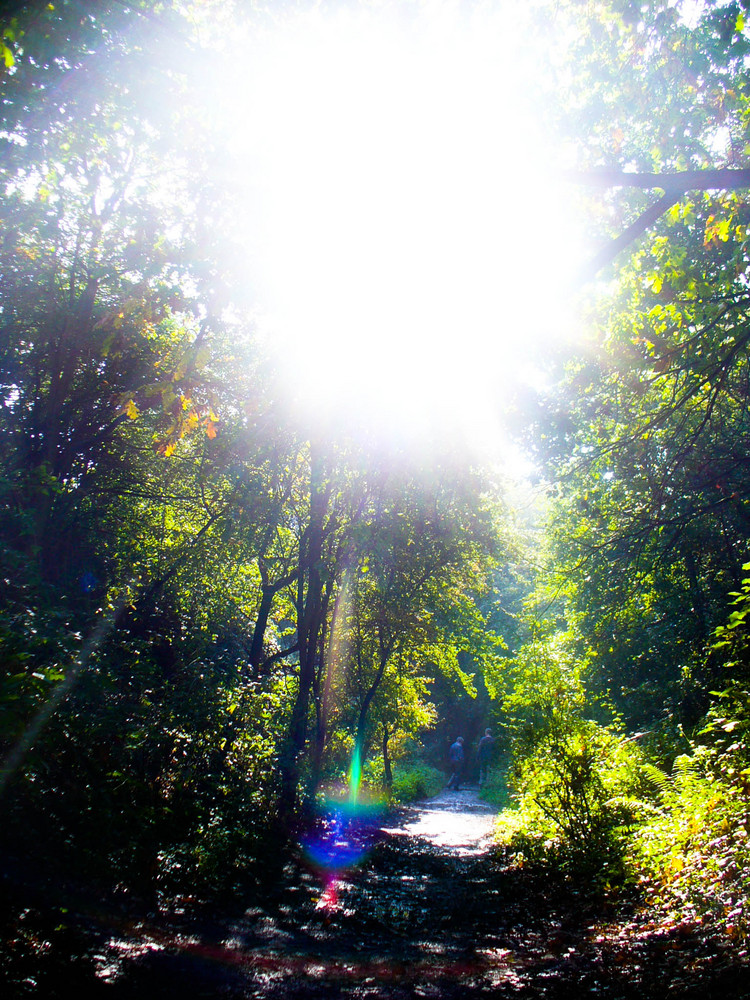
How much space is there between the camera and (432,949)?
498 cm

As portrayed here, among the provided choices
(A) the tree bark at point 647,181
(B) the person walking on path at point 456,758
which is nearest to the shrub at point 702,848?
(A) the tree bark at point 647,181

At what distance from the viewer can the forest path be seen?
371 centimetres

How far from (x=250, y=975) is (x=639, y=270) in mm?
7752

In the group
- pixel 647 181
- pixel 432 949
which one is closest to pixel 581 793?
pixel 432 949

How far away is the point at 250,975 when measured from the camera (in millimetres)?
4152

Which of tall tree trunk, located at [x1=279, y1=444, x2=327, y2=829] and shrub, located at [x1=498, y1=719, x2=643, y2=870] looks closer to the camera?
shrub, located at [x1=498, y1=719, x2=643, y2=870]

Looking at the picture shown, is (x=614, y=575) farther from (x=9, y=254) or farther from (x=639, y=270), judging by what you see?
(x=9, y=254)

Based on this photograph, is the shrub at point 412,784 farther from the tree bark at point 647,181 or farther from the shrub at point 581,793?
the tree bark at point 647,181

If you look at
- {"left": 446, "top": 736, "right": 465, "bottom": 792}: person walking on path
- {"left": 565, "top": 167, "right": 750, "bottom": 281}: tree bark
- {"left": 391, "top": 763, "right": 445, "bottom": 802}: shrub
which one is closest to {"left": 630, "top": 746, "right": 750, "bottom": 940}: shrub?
{"left": 565, "top": 167, "right": 750, "bottom": 281}: tree bark

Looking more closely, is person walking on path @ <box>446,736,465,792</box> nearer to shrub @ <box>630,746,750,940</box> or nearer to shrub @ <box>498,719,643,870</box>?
shrub @ <box>498,719,643,870</box>

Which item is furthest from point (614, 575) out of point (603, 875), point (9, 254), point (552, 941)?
point (9, 254)

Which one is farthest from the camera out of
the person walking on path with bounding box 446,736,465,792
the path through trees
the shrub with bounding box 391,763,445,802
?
the person walking on path with bounding box 446,736,465,792

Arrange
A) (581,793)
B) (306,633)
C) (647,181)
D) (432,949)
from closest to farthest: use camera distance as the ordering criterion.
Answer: (647,181) → (432,949) → (581,793) → (306,633)

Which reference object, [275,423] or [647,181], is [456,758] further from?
[647,181]
